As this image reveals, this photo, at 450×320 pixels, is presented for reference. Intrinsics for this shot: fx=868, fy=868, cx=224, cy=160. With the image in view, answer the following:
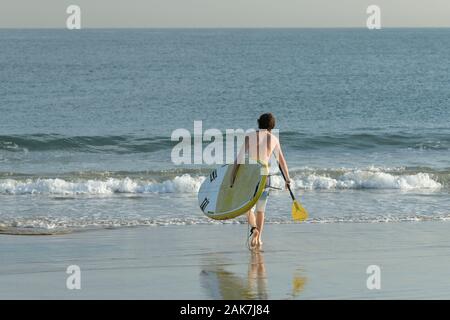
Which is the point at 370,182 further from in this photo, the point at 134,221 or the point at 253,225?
the point at 253,225

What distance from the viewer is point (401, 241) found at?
428 inches

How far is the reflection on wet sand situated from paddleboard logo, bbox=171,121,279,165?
9827 millimetres

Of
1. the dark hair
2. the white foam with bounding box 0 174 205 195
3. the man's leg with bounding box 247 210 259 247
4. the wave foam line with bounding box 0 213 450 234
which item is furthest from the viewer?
the white foam with bounding box 0 174 205 195

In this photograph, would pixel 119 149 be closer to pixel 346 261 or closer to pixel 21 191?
pixel 21 191

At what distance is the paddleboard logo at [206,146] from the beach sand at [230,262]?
776cm

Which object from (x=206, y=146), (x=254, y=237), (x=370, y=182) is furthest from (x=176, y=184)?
(x=254, y=237)

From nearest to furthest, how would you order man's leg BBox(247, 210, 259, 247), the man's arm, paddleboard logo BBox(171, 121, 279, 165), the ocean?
the man's arm < man's leg BBox(247, 210, 259, 247) < the ocean < paddleboard logo BBox(171, 121, 279, 165)

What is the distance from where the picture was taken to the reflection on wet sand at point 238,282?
7.90 m

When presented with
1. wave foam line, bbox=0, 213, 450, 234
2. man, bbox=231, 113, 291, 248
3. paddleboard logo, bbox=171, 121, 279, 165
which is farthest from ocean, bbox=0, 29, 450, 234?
man, bbox=231, 113, 291, 248

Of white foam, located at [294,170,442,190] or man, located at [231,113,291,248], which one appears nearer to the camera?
man, located at [231,113,291,248]

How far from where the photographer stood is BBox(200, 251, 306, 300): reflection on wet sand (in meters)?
7.90

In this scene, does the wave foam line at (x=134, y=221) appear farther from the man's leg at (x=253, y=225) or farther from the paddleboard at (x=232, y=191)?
the man's leg at (x=253, y=225)

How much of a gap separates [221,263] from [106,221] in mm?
3909

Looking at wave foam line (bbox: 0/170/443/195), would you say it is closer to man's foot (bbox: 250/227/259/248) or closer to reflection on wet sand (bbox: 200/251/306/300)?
man's foot (bbox: 250/227/259/248)
